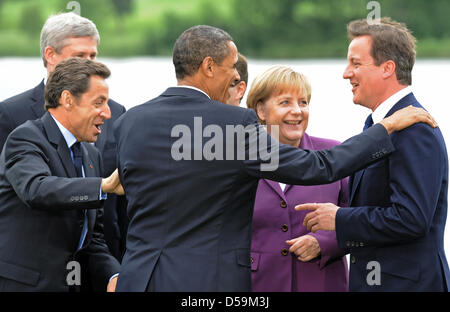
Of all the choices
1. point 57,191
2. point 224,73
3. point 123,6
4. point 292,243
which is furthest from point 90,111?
point 123,6

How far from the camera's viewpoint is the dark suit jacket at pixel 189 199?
3379mm

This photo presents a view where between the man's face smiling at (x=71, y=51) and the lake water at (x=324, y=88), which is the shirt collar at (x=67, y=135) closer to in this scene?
the man's face smiling at (x=71, y=51)

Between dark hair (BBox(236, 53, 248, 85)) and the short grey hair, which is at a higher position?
the short grey hair

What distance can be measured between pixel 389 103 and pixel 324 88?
1362 cm

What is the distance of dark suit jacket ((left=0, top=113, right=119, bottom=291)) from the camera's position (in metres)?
3.66

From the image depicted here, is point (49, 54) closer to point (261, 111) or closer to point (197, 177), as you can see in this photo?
point (261, 111)

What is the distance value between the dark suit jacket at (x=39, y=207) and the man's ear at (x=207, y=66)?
0.75 metres

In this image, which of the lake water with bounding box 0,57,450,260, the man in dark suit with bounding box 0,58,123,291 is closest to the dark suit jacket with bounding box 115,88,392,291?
the man in dark suit with bounding box 0,58,123,291

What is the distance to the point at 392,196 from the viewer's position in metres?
3.60

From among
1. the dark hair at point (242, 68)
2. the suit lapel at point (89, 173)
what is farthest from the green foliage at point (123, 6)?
the suit lapel at point (89, 173)

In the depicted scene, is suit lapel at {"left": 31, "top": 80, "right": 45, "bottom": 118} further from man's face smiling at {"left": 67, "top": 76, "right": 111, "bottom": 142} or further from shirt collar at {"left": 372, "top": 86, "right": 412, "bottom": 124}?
shirt collar at {"left": 372, "top": 86, "right": 412, "bottom": 124}

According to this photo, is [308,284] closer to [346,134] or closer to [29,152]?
[29,152]

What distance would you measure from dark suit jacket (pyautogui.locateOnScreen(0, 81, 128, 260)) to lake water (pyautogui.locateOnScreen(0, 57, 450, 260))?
887 centimetres
